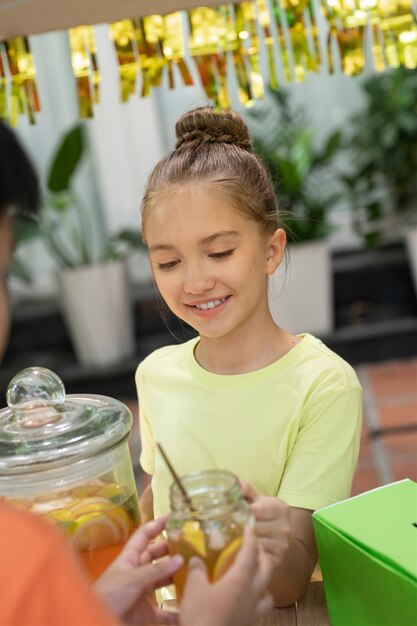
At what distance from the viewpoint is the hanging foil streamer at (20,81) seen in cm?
152

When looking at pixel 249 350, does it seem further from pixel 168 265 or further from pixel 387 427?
pixel 387 427

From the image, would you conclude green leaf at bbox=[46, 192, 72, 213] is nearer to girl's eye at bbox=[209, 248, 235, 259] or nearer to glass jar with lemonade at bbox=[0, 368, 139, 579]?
girl's eye at bbox=[209, 248, 235, 259]

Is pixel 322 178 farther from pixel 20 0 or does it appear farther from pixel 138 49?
pixel 20 0

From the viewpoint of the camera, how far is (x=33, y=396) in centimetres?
114

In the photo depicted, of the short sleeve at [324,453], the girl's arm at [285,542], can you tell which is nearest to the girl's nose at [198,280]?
the short sleeve at [324,453]

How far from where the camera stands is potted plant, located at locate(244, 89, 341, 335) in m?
4.63

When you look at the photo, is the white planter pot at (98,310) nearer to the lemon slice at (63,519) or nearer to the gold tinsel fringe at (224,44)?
the gold tinsel fringe at (224,44)

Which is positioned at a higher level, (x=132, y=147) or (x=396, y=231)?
(x=132, y=147)

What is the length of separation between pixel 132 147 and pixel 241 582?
15.0 feet

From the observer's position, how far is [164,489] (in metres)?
1.42

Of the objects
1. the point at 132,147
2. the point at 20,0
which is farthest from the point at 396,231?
the point at 20,0

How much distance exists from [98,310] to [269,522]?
12.8 feet

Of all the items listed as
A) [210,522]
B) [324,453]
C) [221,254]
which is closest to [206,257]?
[221,254]

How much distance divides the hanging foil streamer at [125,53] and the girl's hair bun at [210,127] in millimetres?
178
